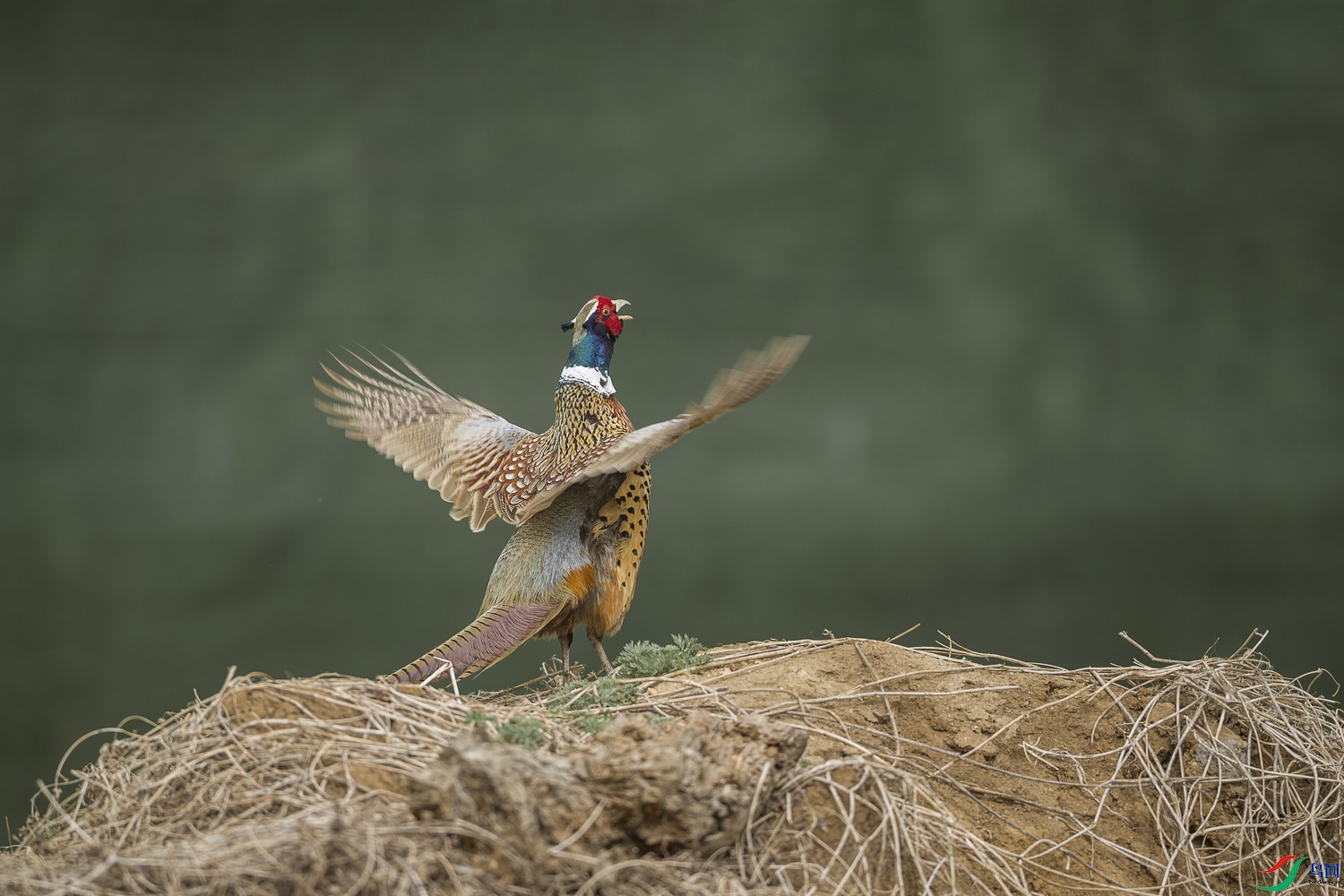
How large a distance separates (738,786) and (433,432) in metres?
2.66

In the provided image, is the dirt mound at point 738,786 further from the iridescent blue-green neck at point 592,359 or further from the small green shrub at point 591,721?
the iridescent blue-green neck at point 592,359

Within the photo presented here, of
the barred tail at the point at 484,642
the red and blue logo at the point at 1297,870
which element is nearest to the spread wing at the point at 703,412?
the barred tail at the point at 484,642

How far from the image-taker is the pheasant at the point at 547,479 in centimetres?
312

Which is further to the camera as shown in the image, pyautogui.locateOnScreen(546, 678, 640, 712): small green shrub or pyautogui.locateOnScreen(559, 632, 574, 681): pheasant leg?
pyautogui.locateOnScreen(559, 632, 574, 681): pheasant leg

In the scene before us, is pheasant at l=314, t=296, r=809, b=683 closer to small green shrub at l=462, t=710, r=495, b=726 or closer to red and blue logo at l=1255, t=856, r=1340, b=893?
Answer: small green shrub at l=462, t=710, r=495, b=726

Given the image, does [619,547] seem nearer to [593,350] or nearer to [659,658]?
[659,658]

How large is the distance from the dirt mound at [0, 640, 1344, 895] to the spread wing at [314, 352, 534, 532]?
36.6 inches

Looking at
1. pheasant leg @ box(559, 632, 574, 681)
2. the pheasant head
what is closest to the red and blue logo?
pheasant leg @ box(559, 632, 574, 681)

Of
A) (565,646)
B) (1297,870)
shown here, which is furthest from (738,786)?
(565,646)

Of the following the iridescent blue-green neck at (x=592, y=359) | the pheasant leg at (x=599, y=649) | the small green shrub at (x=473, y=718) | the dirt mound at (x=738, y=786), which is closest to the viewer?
the dirt mound at (x=738, y=786)

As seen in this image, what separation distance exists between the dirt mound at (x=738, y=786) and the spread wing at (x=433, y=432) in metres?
0.93

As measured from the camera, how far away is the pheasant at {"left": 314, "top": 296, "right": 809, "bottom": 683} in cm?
312

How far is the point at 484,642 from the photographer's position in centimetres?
315

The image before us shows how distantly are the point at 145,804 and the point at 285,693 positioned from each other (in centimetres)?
35
